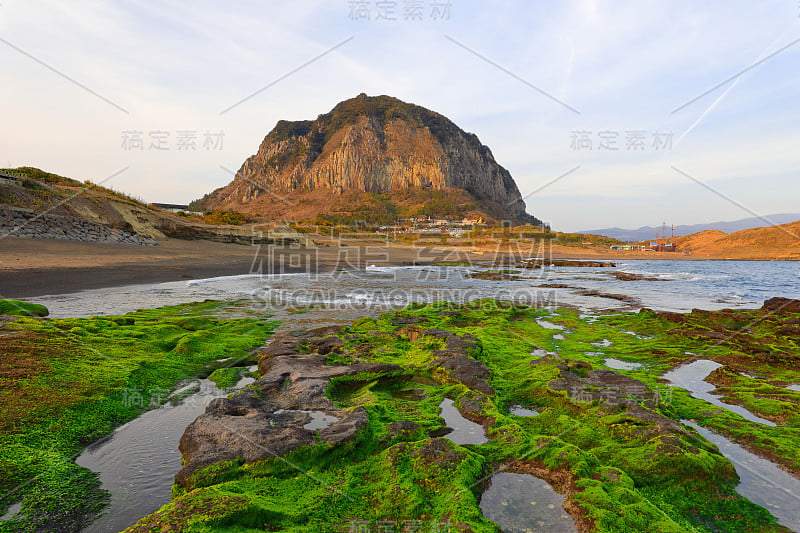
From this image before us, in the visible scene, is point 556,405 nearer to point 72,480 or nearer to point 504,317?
point 72,480

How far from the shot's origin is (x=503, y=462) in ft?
16.0

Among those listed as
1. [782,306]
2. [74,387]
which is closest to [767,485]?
[74,387]

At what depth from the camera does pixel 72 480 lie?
416 centimetres

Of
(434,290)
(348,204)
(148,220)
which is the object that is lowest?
(434,290)

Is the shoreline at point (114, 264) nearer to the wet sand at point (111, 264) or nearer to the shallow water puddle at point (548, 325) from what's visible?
the wet sand at point (111, 264)

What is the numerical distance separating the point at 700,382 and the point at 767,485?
4.52 m

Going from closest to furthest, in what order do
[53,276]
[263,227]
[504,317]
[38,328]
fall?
[38,328]
[504,317]
[53,276]
[263,227]

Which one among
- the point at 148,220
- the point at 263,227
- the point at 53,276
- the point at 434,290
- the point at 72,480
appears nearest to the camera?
the point at 72,480

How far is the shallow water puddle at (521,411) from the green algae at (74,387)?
619cm

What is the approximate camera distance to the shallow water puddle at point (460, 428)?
5492 millimetres

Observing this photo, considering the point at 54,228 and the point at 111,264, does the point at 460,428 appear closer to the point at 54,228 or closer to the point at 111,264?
the point at 111,264

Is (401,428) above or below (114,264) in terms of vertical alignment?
below

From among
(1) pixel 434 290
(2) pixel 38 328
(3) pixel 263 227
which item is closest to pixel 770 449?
(2) pixel 38 328

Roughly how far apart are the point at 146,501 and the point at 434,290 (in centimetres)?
2241
